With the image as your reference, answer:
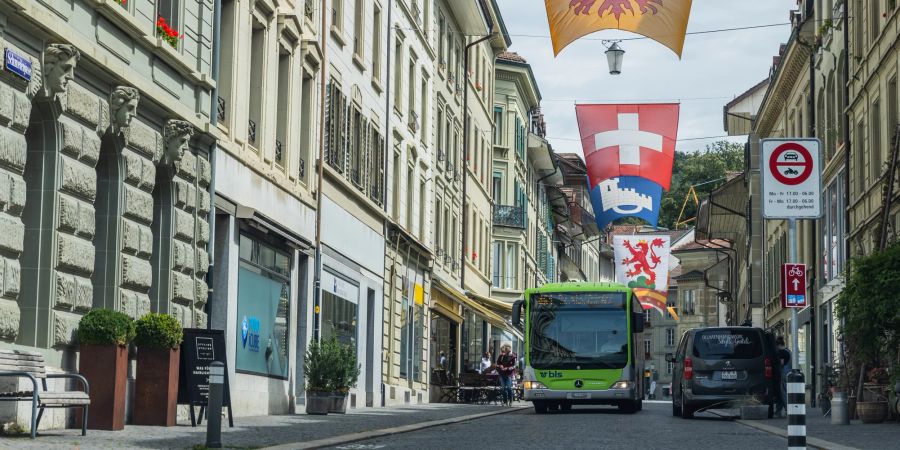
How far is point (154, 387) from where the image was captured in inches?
698

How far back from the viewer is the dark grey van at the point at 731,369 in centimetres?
2602

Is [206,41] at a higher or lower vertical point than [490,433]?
higher

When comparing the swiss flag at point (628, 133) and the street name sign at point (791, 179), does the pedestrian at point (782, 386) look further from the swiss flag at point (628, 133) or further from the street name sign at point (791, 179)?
the street name sign at point (791, 179)

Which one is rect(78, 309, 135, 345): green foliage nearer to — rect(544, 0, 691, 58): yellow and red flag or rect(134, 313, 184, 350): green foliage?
rect(134, 313, 184, 350): green foliage

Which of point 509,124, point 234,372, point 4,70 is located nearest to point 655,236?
point 509,124

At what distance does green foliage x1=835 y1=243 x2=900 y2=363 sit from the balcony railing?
40822 mm

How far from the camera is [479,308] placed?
43562 millimetres

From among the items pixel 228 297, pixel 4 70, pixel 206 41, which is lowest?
pixel 228 297

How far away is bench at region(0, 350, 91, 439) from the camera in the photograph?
520 inches

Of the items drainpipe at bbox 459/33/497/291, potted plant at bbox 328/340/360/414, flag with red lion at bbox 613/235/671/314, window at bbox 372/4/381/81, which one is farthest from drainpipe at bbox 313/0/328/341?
flag with red lion at bbox 613/235/671/314

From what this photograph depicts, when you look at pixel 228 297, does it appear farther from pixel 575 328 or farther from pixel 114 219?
pixel 575 328

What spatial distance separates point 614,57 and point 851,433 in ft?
38.4

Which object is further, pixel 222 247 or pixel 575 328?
pixel 575 328

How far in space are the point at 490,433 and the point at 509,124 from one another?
46.3 metres
